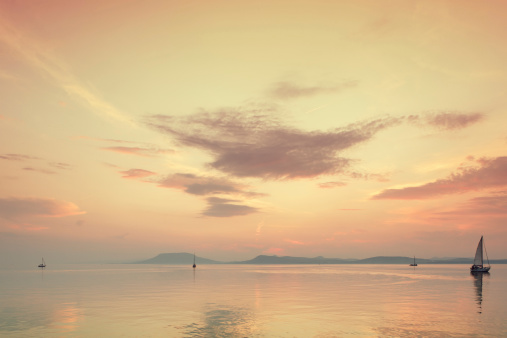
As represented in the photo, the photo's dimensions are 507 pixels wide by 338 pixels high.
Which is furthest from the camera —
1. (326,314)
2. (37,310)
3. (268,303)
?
(268,303)

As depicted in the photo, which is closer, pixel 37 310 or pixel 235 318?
pixel 235 318

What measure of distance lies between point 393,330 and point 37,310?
48.1 metres

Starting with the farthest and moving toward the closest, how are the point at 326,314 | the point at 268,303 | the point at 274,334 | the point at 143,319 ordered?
1. the point at 268,303
2. the point at 326,314
3. the point at 143,319
4. the point at 274,334

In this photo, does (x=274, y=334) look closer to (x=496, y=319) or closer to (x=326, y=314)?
(x=326, y=314)

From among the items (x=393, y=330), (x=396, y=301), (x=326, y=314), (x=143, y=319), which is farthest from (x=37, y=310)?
(x=396, y=301)

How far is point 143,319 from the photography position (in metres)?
48.0

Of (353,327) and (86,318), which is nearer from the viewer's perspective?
(353,327)

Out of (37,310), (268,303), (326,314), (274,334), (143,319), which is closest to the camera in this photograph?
(274,334)

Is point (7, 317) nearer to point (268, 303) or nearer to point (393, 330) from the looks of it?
point (268, 303)

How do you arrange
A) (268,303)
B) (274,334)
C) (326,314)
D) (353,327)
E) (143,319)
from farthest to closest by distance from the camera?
(268,303), (326,314), (143,319), (353,327), (274,334)

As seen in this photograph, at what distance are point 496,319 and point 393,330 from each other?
17764mm

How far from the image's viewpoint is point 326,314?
5209cm

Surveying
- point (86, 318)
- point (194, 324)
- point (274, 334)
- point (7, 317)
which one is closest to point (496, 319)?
point (274, 334)

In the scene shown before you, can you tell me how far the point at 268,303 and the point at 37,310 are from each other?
1351 inches
